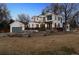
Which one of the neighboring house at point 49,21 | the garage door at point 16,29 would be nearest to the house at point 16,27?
the garage door at point 16,29

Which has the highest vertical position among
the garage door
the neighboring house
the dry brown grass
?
the neighboring house

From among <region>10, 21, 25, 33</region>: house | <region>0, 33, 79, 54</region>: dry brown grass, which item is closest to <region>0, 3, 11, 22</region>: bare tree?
<region>10, 21, 25, 33</region>: house

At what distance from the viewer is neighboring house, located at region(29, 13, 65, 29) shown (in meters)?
5.83

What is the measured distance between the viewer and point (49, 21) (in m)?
5.85

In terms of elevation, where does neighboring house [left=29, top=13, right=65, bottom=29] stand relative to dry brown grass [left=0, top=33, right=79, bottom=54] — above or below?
above

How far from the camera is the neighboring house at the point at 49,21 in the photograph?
583 cm

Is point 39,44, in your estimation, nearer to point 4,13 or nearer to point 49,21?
point 49,21

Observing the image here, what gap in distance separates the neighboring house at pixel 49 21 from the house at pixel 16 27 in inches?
4.3

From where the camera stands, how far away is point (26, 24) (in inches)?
230

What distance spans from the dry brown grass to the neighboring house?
4.9 inches

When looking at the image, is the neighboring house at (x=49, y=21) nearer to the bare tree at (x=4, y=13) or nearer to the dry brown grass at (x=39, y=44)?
the dry brown grass at (x=39, y=44)

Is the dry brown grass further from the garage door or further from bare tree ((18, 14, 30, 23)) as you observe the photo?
bare tree ((18, 14, 30, 23))
